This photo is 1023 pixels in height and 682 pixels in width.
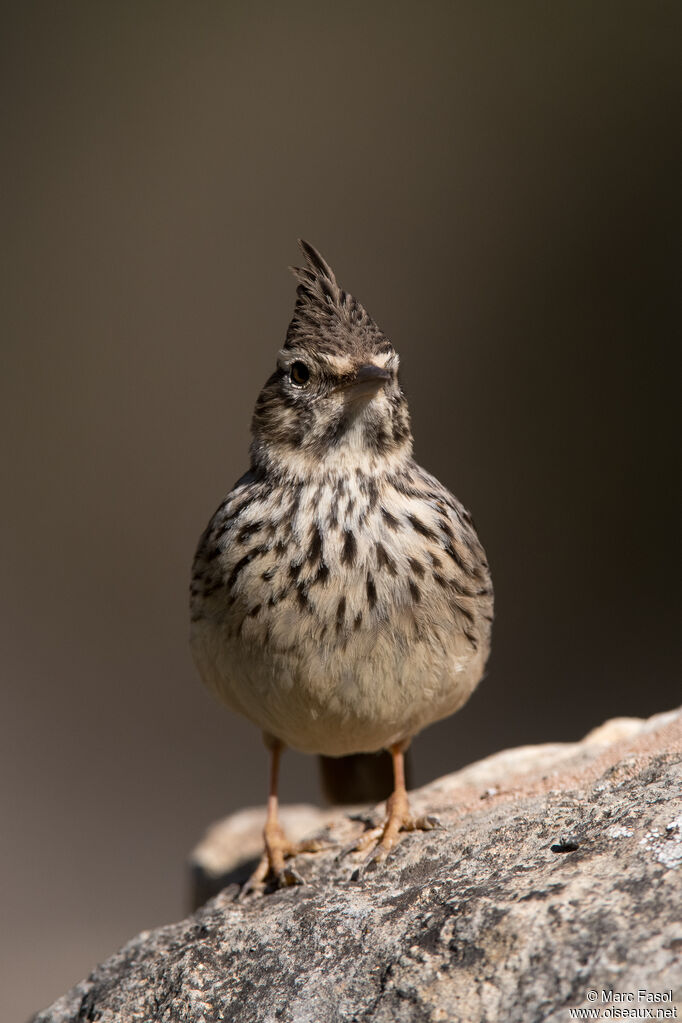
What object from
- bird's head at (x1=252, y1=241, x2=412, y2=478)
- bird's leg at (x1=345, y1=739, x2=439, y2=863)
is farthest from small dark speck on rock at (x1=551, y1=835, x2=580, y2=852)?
bird's head at (x1=252, y1=241, x2=412, y2=478)

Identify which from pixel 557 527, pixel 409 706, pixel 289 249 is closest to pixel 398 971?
pixel 409 706

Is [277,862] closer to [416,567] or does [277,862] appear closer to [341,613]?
[341,613]

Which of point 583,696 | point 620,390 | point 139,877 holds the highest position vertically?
point 620,390

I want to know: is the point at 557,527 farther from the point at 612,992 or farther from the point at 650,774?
the point at 612,992

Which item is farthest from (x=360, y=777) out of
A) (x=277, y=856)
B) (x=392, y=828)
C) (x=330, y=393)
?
(x=330, y=393)

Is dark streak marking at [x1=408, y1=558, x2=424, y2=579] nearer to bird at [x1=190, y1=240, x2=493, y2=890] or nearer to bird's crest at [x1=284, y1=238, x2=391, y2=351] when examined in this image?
bird at [x1=190, y1=240, x2=493, y2=890]

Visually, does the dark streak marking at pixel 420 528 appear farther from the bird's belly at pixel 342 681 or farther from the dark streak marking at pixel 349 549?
A: the bird's belly at pixel 342 681

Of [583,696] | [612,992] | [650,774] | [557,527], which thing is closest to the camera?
[612,992]

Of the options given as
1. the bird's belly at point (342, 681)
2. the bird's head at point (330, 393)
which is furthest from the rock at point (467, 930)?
the bird's head at point (330, 393)
